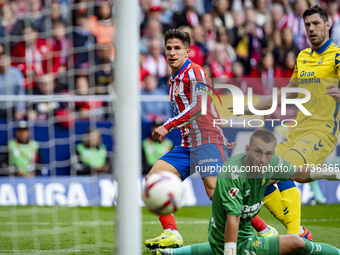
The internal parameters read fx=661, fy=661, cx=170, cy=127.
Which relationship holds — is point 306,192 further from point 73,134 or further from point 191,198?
point 73,134

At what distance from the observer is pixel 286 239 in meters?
4.92

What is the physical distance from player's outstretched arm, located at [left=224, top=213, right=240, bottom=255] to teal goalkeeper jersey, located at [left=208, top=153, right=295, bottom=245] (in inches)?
1.7

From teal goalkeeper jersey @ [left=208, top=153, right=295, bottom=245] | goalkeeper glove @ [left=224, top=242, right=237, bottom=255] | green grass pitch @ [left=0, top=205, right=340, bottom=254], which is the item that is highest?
teal goalkeeper jersey @ [left=208, top=153, right=295, bottom=245]

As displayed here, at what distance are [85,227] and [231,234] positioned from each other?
4012mm

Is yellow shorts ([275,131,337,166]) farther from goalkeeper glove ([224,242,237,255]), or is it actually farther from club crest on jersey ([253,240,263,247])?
goalkeeper glove ([224,242,237,255])

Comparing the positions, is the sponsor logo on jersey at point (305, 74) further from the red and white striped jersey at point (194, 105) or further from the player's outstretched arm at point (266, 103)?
the red and white striped jersey at point (194, 105)

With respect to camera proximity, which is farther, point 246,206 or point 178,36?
point 178,36

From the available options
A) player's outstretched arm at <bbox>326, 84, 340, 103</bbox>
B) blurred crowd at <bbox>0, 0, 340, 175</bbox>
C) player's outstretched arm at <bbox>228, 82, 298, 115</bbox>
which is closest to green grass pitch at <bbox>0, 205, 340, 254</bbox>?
blurred crowd at <bbox>0, 0, 340, 175</bbox>

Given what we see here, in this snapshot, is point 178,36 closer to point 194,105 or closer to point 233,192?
point 194,105

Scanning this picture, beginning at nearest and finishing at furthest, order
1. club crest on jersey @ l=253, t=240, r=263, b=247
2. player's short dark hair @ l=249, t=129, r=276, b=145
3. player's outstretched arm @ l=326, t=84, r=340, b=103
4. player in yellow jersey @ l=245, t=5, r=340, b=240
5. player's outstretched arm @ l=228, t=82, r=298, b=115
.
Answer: player's short dark hair @ l=249, t=129, r=276, b=145 < club crest on jersey @ l=253, t=240, r=263, b=247 < player's outstretched arm @ l=326, t=84, r=340, b=103 < player in yellow jersey @ l=245, t=5, r=340, b=240 < player's outstretched arm @ l=228, t=82, r=298, b=115

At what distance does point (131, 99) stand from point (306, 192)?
7624 mm

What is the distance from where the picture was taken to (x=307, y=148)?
254 inches

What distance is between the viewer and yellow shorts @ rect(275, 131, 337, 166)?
20.9 ft

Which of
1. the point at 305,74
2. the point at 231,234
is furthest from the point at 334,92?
the point at 231,234
